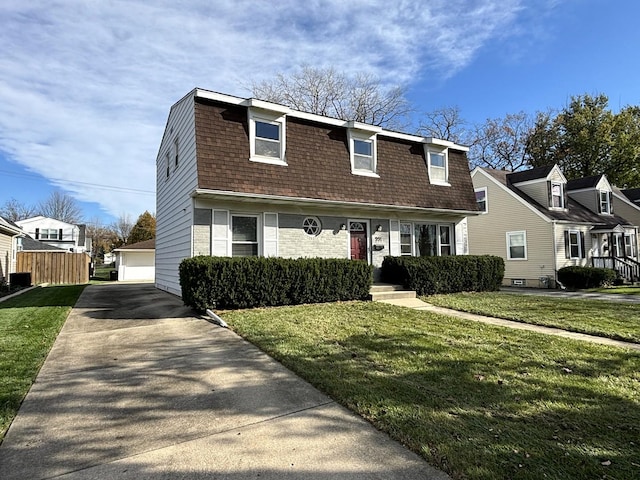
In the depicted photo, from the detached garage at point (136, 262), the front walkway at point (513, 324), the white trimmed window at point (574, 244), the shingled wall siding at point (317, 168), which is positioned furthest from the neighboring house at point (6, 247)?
the white trimmed window at point (574, 244)

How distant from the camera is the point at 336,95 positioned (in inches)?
1010

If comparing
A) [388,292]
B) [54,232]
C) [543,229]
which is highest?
[54,232]

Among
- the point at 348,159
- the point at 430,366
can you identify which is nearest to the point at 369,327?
the point at 430,366

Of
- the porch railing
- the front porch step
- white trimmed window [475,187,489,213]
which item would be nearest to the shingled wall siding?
the front porch step

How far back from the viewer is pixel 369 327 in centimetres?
666

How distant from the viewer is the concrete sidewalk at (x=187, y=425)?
2469mm

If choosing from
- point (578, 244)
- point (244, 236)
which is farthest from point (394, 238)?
point (578, 244)

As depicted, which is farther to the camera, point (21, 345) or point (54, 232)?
point (54, 232)

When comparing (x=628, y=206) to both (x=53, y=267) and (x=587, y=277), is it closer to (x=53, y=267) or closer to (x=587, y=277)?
(x=587, y=277)

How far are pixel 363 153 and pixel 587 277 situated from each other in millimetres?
12164

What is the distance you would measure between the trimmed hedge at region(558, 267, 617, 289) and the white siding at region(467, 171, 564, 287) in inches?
42.2

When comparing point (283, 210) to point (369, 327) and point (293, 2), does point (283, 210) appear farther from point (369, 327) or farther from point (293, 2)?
point (293, 2)

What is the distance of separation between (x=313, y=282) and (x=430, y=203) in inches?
238

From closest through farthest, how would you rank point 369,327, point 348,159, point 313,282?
1. point 369,327
2. point 313,282
3. point 348,159
